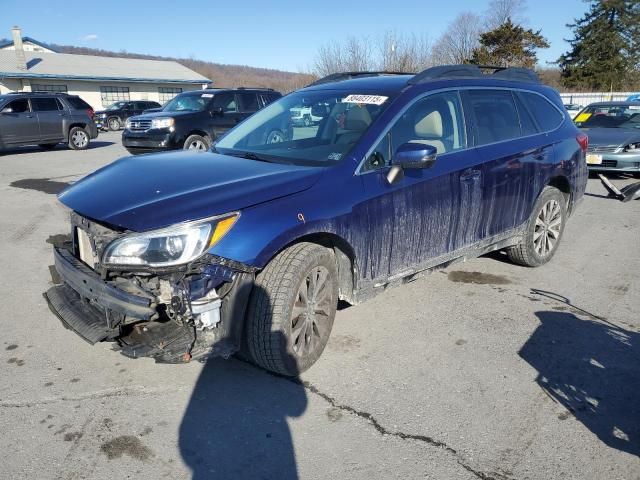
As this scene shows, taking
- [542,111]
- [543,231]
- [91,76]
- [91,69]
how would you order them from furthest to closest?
[91,69] < [91,76] < [543,231] < [542,111]

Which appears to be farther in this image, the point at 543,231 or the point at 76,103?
the point at 76,103

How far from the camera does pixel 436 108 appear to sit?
4.25 meters

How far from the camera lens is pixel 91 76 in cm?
3641

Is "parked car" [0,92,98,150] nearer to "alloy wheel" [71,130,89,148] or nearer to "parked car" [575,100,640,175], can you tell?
"alloy wheel" [71,130,89,148]

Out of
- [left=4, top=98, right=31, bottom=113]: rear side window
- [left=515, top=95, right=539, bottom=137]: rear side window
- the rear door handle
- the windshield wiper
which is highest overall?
[left=4, top=98, right=31, bottom=113]: rear side window

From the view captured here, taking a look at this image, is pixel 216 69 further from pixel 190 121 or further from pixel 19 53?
pixel 190 121

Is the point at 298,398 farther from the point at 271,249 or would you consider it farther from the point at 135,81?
the point at 135,81

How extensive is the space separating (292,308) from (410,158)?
1.31 meters

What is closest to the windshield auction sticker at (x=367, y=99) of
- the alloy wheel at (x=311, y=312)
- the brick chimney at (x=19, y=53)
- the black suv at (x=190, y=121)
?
the alloy wheel at (x=311, y=312)

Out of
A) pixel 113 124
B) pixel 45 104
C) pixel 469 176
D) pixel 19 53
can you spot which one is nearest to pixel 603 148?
pixel 469 176

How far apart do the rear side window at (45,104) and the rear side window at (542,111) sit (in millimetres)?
16312

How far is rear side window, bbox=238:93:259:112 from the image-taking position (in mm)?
13906

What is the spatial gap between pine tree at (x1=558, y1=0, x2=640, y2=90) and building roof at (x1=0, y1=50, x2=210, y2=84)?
3481 centimetres

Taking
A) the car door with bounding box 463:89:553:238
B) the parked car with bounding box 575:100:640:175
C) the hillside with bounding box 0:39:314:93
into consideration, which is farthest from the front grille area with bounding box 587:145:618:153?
the hillside with bounding box 0:39:314:93
